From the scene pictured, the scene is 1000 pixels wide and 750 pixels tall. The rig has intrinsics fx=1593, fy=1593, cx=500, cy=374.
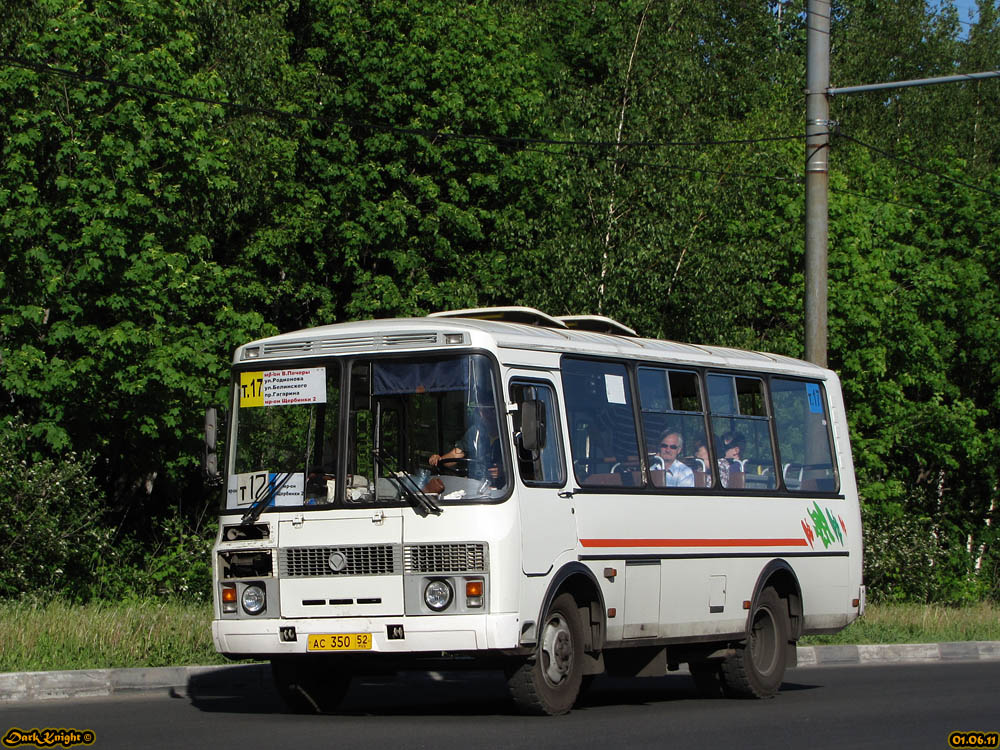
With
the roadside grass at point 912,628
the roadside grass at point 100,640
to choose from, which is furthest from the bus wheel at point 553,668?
the roadside grass at point 912,628

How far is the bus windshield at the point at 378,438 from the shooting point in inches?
436

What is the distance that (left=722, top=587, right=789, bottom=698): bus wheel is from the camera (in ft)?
45.8

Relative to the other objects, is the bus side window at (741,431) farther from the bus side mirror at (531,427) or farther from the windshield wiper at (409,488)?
the windshield wiper at (409,488)

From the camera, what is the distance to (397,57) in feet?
113

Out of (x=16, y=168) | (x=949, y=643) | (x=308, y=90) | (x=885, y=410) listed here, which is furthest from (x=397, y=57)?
(x=949, y=643)

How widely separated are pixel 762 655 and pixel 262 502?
5.25 m

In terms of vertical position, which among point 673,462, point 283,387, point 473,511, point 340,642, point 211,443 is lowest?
point 340,642

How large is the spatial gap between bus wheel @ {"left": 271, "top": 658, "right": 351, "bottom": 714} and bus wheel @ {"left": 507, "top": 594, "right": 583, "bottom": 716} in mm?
Answer: 1761

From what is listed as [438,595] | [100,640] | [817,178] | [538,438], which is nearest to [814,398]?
[817,178]

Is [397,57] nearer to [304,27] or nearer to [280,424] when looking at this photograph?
[304,27]

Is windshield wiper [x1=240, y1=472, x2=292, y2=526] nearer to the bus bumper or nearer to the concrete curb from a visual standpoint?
the bus bumper

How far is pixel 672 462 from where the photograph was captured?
13289 mm

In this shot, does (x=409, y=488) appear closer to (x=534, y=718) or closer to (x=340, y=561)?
(x=340, y=561)

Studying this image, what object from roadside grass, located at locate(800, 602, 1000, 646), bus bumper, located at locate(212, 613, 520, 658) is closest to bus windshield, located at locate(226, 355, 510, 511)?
bus bumper, located at locate(212, 613, 520, 658)
